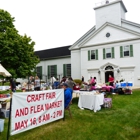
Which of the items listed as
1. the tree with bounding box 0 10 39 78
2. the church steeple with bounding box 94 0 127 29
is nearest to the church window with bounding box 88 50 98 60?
the church steeple with bounding box 94 0 127 29

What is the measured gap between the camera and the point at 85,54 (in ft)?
73.8

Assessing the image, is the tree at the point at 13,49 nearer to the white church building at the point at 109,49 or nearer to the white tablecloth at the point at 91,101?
the white church building at the point at 109,49

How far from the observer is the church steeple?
71.5 feet

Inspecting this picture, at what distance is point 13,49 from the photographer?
18094mm

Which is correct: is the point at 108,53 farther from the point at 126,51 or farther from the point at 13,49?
the point at 13,49

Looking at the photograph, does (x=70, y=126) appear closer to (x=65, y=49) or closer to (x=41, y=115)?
(x=41, y=115)

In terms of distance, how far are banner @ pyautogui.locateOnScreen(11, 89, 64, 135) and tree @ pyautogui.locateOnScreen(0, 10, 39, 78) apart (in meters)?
13.3

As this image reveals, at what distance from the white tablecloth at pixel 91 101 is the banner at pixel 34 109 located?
2.44m

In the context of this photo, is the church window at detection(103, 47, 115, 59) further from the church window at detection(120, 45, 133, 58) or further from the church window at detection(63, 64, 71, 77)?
the church window at detection(63, 64, 71, 77)

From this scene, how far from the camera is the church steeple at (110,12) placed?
2180cm

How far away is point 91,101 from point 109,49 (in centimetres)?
1393

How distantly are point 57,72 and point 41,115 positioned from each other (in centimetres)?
2229

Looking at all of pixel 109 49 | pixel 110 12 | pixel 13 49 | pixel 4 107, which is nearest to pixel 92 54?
pixel 109 49

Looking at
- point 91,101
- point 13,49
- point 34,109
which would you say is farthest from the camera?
point 13,49
